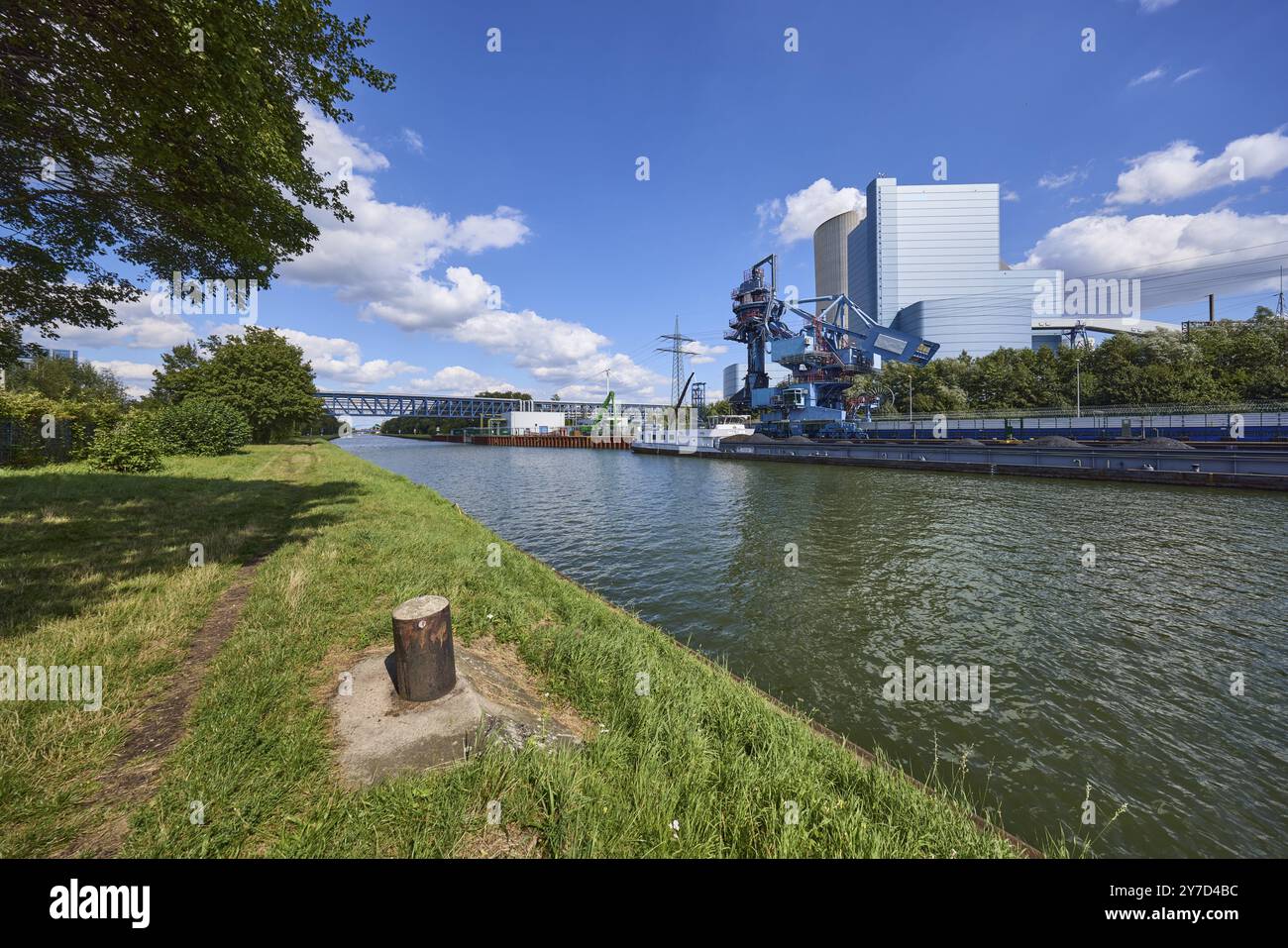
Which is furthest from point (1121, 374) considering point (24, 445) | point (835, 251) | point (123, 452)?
point (835, 251)

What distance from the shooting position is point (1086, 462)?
1163 inches

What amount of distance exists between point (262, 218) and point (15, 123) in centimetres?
318

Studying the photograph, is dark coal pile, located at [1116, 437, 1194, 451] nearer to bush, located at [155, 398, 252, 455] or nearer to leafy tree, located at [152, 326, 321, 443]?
bush, located at [155, 398, 252, 455]

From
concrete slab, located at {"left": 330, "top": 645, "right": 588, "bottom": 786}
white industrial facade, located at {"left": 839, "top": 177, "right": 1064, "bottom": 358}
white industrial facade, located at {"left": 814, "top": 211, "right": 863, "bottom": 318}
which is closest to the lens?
concrete slab, located at {"left": 330, "top": 645, "right": 588, "bottom": 786}

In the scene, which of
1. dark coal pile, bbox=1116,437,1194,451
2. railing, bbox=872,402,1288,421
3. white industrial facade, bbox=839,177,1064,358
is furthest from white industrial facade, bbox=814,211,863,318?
dark coal pile, bbox=1116,437,1194,451

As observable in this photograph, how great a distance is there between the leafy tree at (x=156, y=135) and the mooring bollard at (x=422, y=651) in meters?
8.31

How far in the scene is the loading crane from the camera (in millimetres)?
64000

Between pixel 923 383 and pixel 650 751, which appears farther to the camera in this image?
pixel 923 383

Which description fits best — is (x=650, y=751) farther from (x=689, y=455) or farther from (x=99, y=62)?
(x=689, y=455)

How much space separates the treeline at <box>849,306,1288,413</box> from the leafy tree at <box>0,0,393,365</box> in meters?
75.8

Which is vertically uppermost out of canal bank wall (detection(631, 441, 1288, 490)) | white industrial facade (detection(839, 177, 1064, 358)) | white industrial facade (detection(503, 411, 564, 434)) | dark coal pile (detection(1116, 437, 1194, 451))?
white industrial facade (detection(839, 177, 1064, 358))

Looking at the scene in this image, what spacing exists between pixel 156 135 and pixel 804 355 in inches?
2573

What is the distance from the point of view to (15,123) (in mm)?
7199
